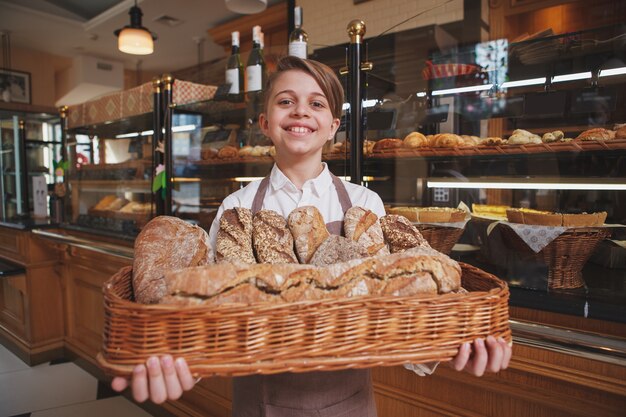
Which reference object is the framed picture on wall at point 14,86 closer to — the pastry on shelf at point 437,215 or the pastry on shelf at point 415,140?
the pastry on shelf at point 415,140

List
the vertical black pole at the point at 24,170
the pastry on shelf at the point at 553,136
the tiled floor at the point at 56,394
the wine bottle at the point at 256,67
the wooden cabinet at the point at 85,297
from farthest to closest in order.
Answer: the vertical black pole at the point at 24,170, the wooden cabinet at the point at 85,297, the tiled floor at the point at 56,394, the wine bottle at the point at 256,67, the pastry on shelf at the point at 553,136

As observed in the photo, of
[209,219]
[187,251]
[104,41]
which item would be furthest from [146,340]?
[104,41]

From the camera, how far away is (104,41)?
22.6 feet

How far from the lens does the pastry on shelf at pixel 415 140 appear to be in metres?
1.67

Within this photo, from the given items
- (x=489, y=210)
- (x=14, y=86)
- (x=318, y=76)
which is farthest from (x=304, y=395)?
(x=14, y=86)

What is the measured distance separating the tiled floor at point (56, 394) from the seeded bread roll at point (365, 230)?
2.19m

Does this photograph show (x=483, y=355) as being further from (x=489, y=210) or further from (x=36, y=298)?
(x=36, y=298)

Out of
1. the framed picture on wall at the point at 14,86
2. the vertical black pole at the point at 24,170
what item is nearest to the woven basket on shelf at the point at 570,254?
the vertical black pole at the point at 24,170

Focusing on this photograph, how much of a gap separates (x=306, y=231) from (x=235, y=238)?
17 centimetres

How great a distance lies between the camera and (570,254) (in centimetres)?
131

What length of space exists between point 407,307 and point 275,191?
59cm

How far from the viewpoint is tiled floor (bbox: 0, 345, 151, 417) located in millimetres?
2578

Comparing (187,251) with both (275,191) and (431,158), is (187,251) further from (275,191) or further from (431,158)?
(431,158)

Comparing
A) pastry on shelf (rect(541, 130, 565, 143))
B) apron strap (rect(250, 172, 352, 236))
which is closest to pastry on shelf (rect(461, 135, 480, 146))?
pastry on shelf (rect(541, 130, 565, 143))
